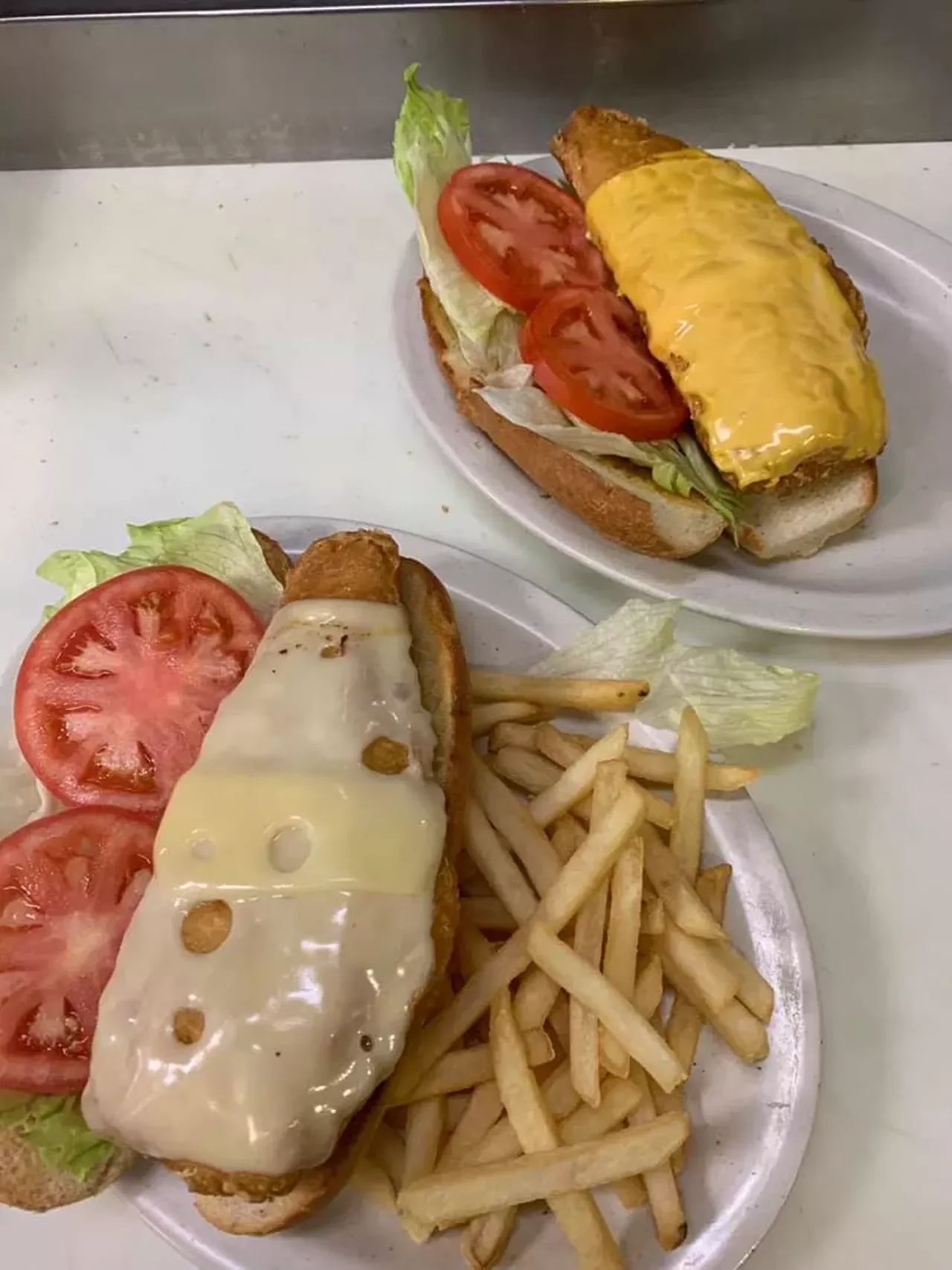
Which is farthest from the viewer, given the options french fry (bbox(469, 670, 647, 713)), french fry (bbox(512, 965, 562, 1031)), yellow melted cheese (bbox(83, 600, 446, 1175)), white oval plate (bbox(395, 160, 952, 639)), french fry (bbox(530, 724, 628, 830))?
white oval plate (bbox(395, 160, 952, 639))

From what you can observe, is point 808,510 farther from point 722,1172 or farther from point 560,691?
point 722,1172

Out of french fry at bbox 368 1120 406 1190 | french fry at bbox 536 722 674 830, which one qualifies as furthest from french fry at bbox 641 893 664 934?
french fry at bbox 368 1120 406 1190

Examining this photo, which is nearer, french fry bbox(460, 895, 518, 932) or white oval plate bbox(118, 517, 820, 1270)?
white oval plate bbox(118, 517, 820, 1270)

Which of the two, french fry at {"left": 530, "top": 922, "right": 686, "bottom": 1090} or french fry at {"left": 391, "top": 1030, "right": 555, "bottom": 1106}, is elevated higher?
french fry at {"left": 530, "top": 922, "right": 686, "bottom": 1090}

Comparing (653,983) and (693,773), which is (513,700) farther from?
(653,983)

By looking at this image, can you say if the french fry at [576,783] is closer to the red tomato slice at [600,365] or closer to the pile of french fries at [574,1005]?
the pile of french fries at [574,1005]

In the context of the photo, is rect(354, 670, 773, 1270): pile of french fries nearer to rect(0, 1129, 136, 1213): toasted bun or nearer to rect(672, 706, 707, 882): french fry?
rect(672, 706, 707, 882): french fry

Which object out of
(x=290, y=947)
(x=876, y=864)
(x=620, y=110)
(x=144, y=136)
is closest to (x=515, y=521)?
(x=876, y=864)
